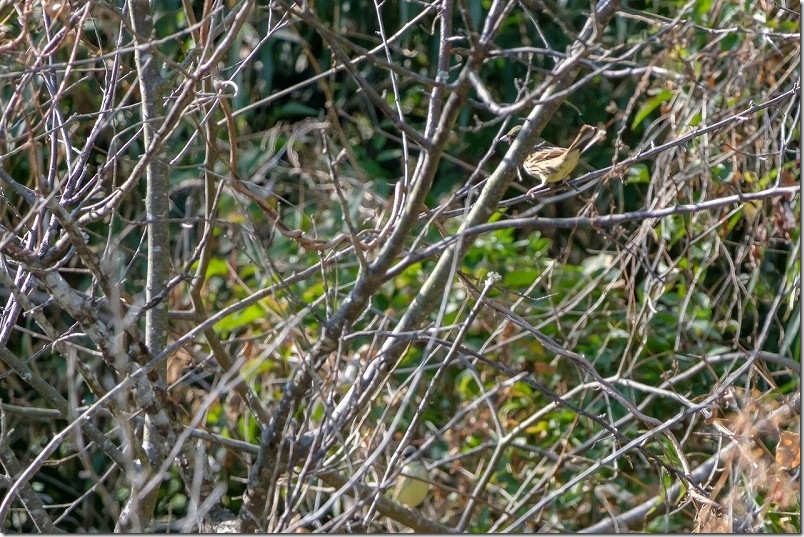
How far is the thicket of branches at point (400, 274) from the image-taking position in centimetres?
174

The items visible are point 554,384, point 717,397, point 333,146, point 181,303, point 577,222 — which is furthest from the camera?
point 333,146

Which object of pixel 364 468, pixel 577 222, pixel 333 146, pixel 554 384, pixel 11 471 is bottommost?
pixel 554 384

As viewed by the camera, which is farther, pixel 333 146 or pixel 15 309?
pixel 333 146

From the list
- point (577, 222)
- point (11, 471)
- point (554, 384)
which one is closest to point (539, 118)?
point (577, 222)

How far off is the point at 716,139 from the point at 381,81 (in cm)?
187

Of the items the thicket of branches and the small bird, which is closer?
the thicket of branches

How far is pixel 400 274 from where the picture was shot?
2326 millimetres

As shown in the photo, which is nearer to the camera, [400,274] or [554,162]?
[400,274]

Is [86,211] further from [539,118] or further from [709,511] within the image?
[709,511]

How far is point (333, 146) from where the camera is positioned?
179 inches

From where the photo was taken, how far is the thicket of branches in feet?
5.69

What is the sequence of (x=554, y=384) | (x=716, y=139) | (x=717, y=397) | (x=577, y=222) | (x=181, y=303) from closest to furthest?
(x=577, y=222) < (x=717, y=397) < (x=716, y=139) < (x=554, y=384) < (x=181, y=303)

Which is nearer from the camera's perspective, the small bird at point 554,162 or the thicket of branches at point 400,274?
the thicket of branches at point 400,274

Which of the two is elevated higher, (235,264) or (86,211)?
(86,211)
